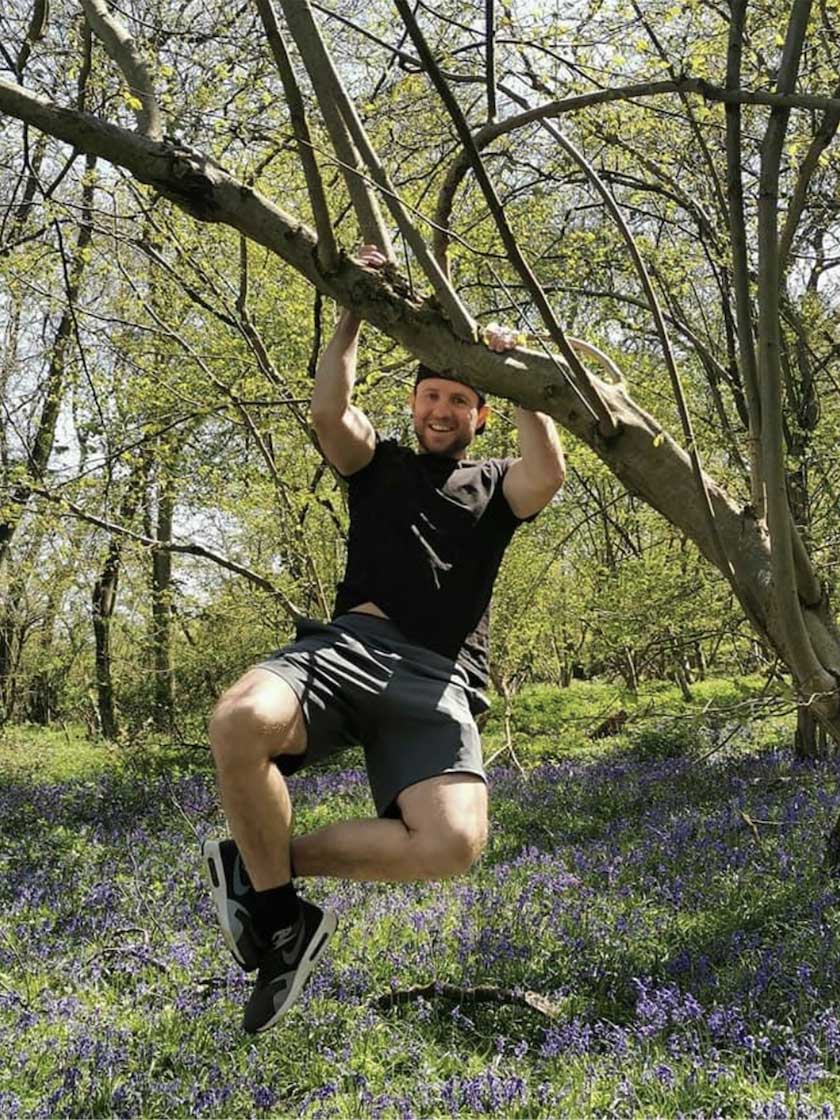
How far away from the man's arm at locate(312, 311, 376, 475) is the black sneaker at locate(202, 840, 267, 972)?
130 centimetres

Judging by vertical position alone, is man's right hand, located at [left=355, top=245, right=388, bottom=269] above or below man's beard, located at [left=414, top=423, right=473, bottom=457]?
above

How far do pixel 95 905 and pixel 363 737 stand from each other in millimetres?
3345

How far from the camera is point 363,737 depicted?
127 inches

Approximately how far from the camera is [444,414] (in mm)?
3625

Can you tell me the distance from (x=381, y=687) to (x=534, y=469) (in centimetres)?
94

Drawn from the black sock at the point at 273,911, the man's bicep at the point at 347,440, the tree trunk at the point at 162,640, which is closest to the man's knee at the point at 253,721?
the black sock at the point at 273,911

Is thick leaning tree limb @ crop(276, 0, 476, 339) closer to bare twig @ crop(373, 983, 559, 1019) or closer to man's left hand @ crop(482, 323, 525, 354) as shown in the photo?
man's left hand @ crop(482, 323, 525, 354)

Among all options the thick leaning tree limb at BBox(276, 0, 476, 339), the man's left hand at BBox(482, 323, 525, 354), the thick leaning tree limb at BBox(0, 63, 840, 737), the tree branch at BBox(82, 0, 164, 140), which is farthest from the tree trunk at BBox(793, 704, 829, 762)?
the tree branch at BBox(82, 0, 164, 140)

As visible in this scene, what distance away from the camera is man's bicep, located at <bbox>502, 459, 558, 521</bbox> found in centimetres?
347

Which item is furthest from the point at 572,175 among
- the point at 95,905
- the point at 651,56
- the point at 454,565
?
the point at 95,905

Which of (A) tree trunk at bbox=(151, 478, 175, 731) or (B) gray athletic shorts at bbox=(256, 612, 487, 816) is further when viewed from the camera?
(A) tree trunk at bbox=(151, 478, 175, 731)

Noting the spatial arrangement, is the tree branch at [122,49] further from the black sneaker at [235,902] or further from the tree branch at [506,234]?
the black sneaker at [235,902]

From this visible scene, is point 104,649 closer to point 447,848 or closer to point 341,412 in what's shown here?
point 341,412

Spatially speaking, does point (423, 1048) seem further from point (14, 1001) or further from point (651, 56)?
point (651, 56)
